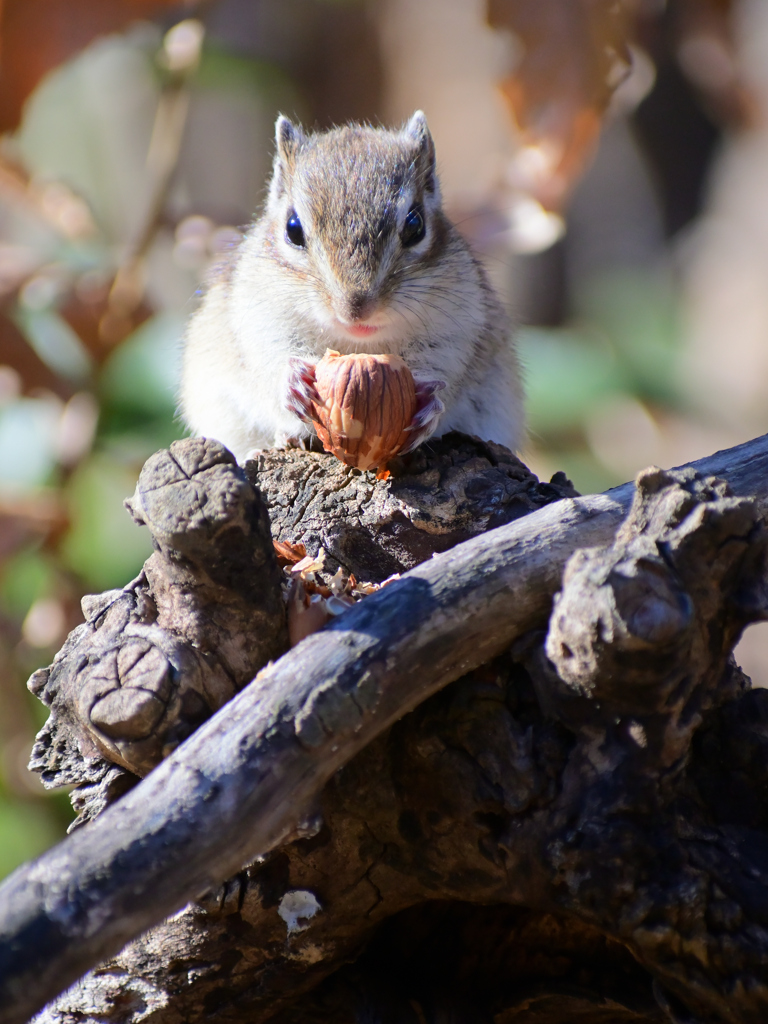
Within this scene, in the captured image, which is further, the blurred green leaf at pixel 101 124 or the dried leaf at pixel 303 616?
the blurred green leaf at pixel 101 124

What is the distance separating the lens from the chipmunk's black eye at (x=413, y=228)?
7.03 feet

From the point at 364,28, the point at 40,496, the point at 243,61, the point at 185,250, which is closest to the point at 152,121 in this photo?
the point at 243,61

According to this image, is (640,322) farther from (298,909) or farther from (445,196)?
(298,909)

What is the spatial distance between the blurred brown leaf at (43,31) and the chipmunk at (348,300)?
50 cm

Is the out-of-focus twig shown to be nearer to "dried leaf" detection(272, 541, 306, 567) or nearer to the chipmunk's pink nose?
the chipmunk's pink nose

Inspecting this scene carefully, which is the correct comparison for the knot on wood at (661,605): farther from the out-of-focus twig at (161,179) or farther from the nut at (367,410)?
the out-of-focus twig at (161,179)

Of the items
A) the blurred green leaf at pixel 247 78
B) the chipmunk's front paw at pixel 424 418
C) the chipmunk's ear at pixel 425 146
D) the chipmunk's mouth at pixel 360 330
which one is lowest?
the chipmunk's front paw at pixel 424 418

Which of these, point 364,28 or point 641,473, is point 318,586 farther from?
point 364,28

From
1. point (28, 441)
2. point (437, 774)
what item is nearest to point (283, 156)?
point (28, 441)

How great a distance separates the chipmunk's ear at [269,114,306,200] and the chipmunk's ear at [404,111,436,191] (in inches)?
10.6

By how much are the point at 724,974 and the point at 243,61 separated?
560 centimetres

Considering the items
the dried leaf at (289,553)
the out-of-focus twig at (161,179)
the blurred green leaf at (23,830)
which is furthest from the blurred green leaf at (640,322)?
the dried leaf at (289,553)

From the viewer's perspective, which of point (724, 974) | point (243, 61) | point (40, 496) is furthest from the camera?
point (243, 61)

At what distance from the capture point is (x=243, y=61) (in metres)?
5.69
